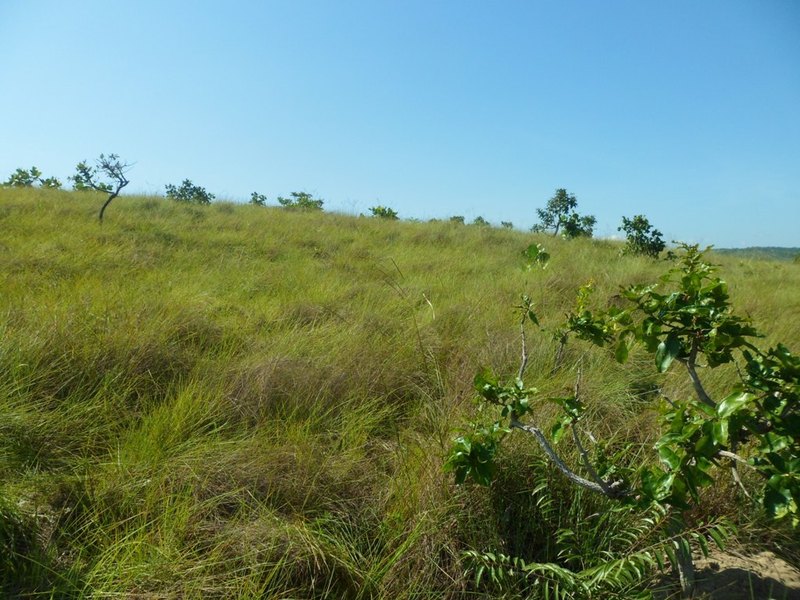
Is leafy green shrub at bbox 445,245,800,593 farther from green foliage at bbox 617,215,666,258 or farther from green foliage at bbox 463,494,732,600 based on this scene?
green foliage at bbox 617,215,666,258

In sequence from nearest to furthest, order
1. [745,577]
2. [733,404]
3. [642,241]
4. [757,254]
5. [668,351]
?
[733,404] → [668,351] → [745,577] → [642,241] → [757,254]

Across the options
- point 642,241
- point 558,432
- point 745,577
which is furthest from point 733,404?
point 642,241

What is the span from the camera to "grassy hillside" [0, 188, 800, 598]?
1592mm

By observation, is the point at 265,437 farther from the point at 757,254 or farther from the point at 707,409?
the point at 757,254

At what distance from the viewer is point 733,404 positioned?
1260 mm

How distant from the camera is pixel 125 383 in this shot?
252 centimetres

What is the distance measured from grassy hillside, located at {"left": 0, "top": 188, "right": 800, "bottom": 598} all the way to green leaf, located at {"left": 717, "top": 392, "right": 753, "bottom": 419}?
0.47 metres

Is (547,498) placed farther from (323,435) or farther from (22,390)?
(22,390)

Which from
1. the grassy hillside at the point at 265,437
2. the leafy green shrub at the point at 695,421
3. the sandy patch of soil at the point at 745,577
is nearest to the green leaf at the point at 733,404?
the leafy green shrub at the point at 695,421

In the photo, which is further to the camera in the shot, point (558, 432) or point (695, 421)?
point (558, 432)

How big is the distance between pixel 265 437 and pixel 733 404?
1721 millimetres

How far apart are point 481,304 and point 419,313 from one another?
1.95ft

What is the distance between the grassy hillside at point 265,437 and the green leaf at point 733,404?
47 centimetres

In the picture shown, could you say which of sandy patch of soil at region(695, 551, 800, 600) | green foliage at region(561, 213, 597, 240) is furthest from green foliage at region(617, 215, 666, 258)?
sandy patch of soil at region(695, 551, 800, 600)
